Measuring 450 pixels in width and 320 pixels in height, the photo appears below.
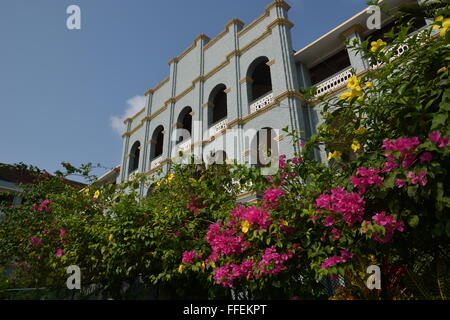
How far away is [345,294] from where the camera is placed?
10.7 feet

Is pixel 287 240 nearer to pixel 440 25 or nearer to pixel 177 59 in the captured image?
pixel 440 25

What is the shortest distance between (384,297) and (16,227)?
771cm

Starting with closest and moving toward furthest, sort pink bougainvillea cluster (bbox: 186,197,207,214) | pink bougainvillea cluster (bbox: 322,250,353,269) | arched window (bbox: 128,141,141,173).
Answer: pink bougainvillea cluster (bbox: 322,250,353,269) < pink bougainvillea cluster (bbox: 186,197,207,214) < arched window (bbox: 128,141,141,173)

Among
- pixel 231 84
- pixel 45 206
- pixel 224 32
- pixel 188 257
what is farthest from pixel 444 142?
pixel 224 32

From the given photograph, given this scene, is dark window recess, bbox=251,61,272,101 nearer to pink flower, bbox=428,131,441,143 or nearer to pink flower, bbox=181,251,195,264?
pink flower, bbox=181,251,195,264

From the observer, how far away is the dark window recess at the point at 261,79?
11.6m

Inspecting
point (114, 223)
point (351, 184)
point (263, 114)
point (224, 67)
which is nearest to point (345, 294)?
point (351, 184)

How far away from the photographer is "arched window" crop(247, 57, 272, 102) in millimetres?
10734

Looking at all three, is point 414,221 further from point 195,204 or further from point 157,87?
point 157,87

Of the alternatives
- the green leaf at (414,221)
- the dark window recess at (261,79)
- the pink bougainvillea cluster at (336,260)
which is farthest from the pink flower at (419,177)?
the dark window recess at (261,79)

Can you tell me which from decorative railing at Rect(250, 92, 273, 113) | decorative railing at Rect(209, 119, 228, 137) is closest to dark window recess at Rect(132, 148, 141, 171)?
decorative railing at Rect(209, 119, 228, 137)

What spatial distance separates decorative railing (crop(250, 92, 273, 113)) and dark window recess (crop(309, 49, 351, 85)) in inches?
90.3

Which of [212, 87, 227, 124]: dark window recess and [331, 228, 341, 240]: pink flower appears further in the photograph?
[212, 87, 227, 124]: dark window recess

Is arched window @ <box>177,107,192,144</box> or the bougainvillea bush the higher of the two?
arched window @ <box>177,107,192,144</box>
